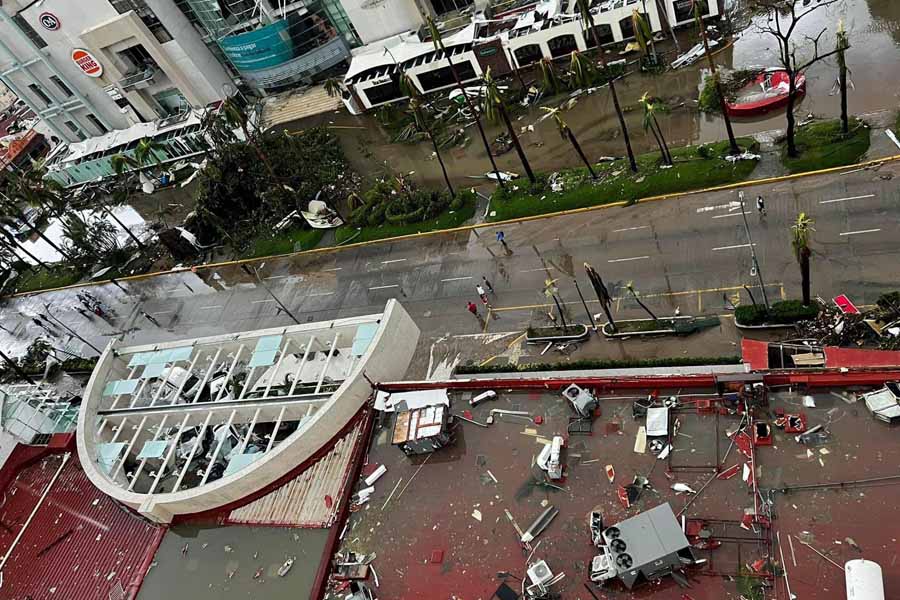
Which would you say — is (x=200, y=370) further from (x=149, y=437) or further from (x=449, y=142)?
(x=449, y=142)

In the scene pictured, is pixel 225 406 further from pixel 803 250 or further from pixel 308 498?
pixel 803 250

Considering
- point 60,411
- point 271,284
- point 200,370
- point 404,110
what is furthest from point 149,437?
point 404,110

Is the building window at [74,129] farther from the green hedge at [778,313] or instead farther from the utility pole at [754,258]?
the green hedge at [778,313]

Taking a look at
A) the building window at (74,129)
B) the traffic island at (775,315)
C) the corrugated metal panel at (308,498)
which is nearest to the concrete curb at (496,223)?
the traffic island at (775,315)

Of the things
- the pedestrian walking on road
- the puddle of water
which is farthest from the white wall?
the puddle of water

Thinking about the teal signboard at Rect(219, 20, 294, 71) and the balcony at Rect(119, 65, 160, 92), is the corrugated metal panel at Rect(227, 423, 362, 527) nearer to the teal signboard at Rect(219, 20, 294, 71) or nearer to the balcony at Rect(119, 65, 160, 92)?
the teal signboard at Rect(219, 20, 294, 71)

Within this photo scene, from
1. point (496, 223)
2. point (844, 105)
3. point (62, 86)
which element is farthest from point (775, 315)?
point (62, 86)
